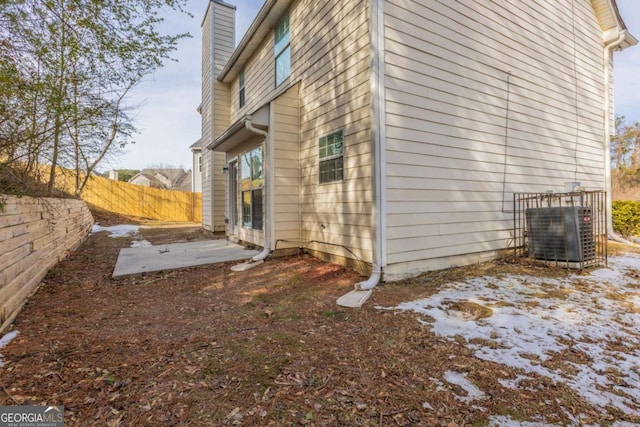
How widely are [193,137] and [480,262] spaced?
2224cm

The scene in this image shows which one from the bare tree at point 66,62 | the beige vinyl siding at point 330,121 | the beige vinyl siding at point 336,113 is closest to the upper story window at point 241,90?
the beige vinyl siding at point 330,121

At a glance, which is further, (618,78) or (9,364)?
(618,78)

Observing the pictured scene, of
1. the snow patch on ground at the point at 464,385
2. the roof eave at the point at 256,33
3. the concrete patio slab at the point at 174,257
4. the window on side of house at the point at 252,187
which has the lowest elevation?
the snow patch on ground at the point at 464,385

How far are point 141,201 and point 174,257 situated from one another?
604 inches

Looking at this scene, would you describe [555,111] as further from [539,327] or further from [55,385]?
[55,385]

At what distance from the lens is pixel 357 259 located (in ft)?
15.2

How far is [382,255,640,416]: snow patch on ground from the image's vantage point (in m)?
2.07

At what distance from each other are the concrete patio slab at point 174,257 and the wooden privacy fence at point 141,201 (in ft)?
42.9

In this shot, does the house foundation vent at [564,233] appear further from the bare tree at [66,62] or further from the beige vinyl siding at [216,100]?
the beige vinyl siding at [216,100]

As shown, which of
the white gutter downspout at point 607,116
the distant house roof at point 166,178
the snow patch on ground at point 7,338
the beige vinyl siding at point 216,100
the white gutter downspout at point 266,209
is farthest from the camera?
the distant house roof at point 166,178

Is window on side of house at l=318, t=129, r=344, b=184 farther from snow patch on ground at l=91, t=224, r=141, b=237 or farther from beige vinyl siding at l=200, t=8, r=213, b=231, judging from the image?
snow patch on ground at l=91, t=224, r=141, b=237

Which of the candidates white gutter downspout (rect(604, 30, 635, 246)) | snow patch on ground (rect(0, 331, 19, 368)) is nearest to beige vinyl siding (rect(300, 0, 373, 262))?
snow patch on ground (rect(0, 331, 19, 368))

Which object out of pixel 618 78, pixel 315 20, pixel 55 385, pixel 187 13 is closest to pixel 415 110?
pixel 315 20

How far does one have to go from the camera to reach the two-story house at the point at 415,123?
14.3 feet
